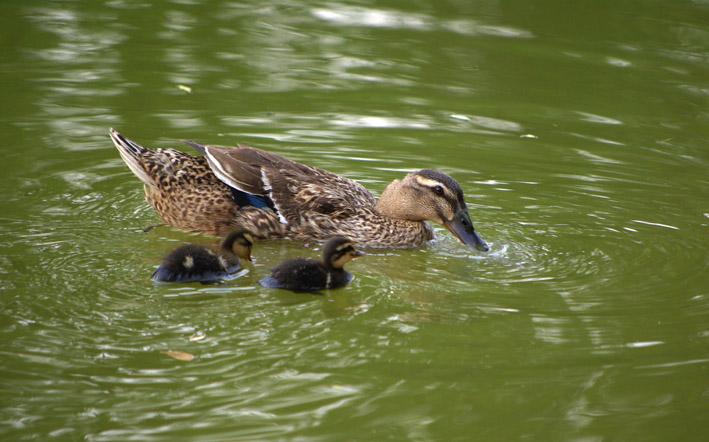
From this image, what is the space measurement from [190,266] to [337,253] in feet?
3.19

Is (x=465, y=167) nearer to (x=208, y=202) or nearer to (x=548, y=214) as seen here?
(x=548, y=214)

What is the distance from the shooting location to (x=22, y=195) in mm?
7387

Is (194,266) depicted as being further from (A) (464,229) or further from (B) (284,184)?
(A) (464,229)

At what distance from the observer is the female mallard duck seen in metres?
7.11

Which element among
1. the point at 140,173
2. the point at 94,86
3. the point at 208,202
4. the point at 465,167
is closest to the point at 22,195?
the point at 140,173

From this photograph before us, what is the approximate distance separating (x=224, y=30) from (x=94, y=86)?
2845 millimetres

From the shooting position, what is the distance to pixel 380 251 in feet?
23.4

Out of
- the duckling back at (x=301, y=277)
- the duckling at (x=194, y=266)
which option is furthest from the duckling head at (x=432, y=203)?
the duckling at (x=194, y=266)

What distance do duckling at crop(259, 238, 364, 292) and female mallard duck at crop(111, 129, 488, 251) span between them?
121 cm

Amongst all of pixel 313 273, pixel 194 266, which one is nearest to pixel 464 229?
pixel 313 273

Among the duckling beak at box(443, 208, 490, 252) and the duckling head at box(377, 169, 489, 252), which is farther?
→ the duckling head at box(377, 169, 489, 252)

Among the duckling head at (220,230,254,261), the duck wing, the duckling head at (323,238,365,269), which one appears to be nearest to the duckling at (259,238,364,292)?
the duckling head at (323,238,365,269)

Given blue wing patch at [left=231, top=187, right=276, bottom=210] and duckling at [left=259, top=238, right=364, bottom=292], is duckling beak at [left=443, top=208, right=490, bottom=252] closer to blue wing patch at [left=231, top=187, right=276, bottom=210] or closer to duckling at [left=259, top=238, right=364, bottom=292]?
duckling at [left=259, top=238, right=364, bottom=292]

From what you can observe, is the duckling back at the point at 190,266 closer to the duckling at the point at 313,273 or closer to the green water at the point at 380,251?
the green water at the point at 380,251
